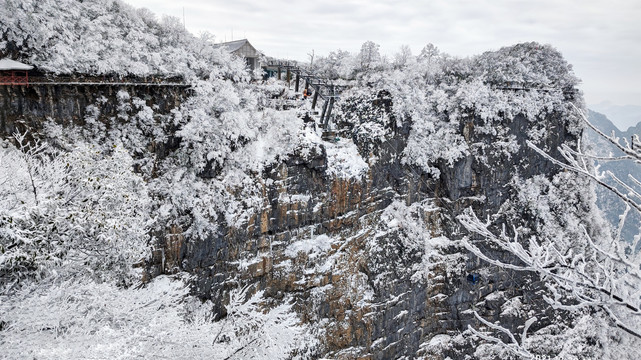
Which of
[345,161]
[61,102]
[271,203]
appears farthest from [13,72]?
[345,161]

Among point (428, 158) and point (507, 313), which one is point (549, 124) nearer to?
point (428, 158)

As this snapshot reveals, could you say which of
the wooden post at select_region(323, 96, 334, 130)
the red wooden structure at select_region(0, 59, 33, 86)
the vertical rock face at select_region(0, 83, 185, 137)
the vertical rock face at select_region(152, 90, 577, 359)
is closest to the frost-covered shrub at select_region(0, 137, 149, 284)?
the vertical rock face at select_region(0, 83, 185, 137)

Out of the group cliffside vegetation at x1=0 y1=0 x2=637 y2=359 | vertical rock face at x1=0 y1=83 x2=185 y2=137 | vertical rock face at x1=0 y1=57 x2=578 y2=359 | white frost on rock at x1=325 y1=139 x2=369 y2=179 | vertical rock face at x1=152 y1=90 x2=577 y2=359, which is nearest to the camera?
cliffside vegetation at x1=0 y1=0 x2=637 y2=359

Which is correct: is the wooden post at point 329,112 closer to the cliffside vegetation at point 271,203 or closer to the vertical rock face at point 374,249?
the cliffside vegetation at point 271,203

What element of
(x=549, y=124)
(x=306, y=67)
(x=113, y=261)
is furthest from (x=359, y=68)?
(x=113, y=261)

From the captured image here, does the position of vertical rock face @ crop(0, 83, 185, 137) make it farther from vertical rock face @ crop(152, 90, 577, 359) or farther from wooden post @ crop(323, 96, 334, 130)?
wooden post @ crop(323, 96, 334, 130)

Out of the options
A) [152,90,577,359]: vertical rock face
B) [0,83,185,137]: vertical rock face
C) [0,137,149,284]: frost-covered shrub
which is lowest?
[152,90,577,359]: vertical rock face

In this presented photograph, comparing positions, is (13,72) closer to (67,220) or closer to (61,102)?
(61,102)

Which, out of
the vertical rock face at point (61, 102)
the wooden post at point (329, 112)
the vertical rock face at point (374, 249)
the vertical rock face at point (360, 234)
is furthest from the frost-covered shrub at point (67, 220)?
the wooden post at point (329, 112)
